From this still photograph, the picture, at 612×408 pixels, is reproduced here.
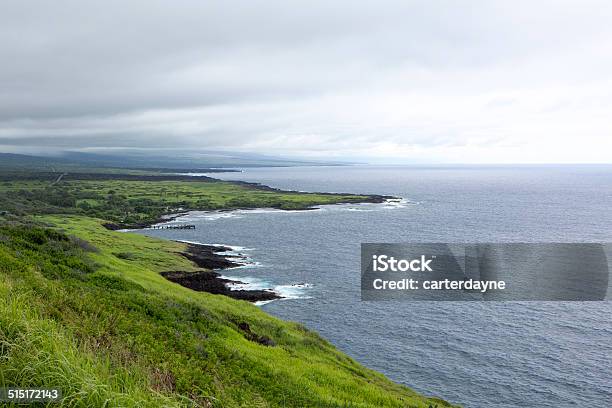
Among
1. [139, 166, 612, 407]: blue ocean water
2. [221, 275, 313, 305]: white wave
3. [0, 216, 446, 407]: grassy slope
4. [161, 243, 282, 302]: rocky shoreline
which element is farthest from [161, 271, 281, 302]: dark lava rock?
[0, 216, 446, 407]: grassy slope

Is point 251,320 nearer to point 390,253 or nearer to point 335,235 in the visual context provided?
point 390,253

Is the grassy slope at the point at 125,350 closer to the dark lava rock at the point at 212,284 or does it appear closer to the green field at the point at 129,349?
the green field at the point at 129,349

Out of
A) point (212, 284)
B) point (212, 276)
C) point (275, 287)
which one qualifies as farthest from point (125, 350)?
point (212, 276)

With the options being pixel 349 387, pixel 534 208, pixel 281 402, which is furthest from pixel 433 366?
pixel 534 208

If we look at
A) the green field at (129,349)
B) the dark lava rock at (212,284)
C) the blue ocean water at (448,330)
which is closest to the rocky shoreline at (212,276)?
the dark lava rock at (212,284)

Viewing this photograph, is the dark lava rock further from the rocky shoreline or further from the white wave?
the white wave
